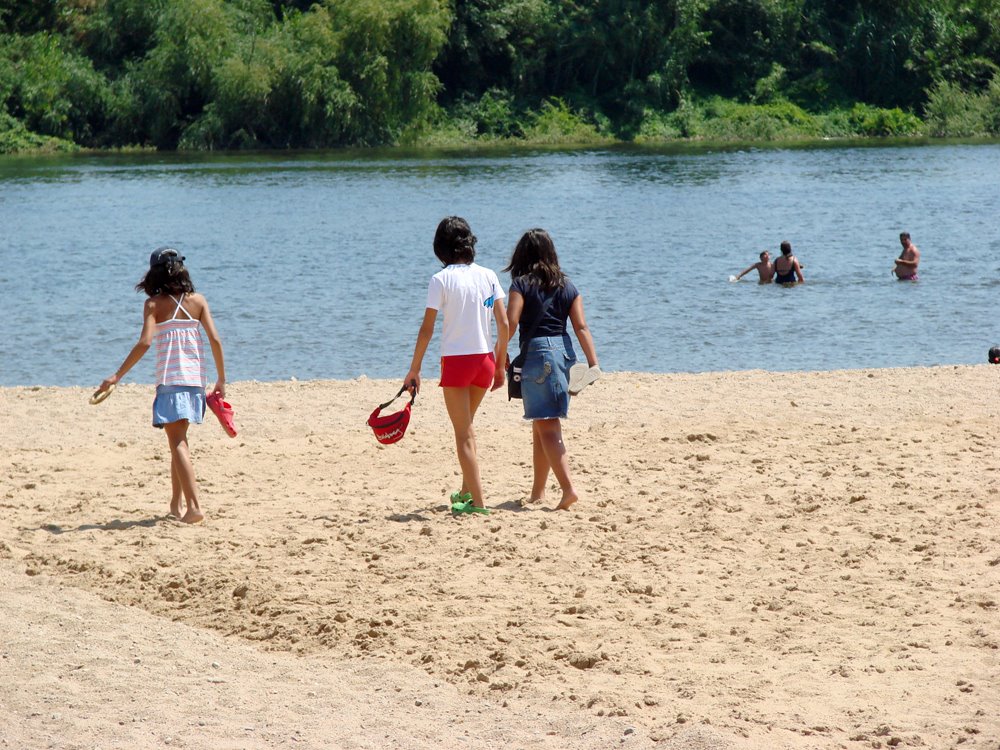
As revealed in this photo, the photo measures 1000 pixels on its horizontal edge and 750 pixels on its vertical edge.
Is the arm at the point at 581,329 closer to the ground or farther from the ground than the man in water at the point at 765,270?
farther from the ground

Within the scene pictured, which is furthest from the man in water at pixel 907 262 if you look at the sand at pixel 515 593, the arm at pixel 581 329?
the arm at pixel 581 329

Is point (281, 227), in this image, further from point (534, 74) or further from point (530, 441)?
point (534, 74)

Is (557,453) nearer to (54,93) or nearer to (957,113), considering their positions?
(54,93)

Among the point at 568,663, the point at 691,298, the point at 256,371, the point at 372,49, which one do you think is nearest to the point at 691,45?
the point at 372,49

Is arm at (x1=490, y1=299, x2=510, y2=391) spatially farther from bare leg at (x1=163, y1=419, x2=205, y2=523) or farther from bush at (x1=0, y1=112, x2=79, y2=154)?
bush at (x1=0, y1=112, x2=79, y2=154)

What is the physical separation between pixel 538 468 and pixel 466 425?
61cm

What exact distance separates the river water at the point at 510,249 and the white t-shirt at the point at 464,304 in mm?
7444

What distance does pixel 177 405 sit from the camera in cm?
724

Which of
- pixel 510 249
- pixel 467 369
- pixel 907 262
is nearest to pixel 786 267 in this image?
pixel 907 262

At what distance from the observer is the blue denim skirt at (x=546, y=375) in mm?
7129

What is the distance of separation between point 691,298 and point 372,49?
124 feet

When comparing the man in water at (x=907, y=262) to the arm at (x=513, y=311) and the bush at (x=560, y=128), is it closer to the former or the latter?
the arm at (x=513, y=311)

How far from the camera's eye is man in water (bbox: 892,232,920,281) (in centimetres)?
2080

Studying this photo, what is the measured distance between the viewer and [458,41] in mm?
63188
